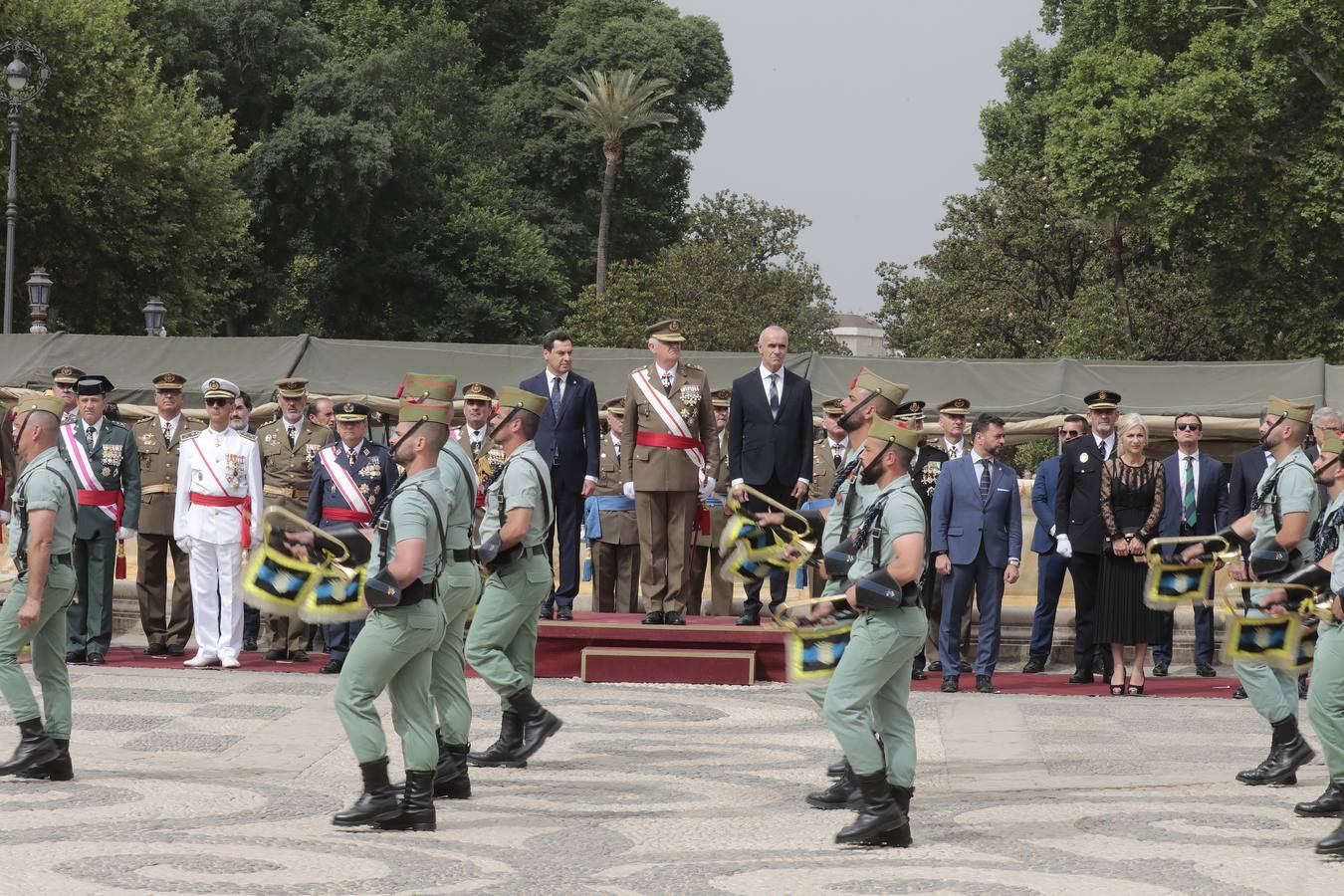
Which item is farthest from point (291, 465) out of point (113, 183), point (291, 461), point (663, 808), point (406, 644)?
point (113, 183)

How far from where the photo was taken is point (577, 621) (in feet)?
45.5

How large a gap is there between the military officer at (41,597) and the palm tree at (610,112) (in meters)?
48.6

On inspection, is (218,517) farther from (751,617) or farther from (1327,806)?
(1327,806)

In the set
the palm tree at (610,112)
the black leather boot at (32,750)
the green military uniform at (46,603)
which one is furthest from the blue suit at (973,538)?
the palm tree at (610,112)

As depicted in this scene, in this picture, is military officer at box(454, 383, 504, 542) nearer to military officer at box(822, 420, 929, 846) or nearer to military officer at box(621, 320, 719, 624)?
military officer at box(621, 320, 719, 624)

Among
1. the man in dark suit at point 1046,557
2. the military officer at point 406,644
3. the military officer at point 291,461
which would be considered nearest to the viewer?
the military officer at point 406,644

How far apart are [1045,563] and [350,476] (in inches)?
221

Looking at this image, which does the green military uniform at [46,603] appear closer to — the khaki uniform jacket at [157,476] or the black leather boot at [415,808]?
the black leather boot at [415,808]

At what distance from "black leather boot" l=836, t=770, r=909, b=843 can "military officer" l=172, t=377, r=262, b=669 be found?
7.58 meters

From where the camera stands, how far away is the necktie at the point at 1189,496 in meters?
14.4

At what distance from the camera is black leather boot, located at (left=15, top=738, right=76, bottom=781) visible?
9.17 metres

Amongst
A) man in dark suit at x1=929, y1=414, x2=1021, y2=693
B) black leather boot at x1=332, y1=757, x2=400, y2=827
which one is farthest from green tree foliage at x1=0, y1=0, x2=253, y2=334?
black leather boot at x1=332, y1=757, x2=400, y2=827

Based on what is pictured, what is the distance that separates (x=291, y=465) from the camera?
14812mm

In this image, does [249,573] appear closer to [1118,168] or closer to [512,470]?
[512,470]
